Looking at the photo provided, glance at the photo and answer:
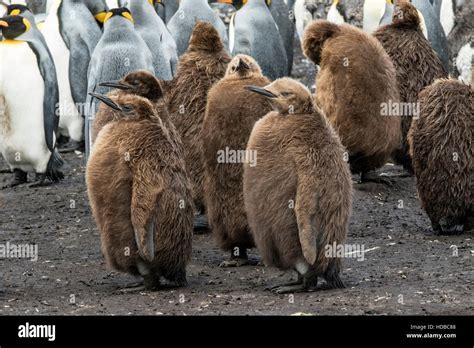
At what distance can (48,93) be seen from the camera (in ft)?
35.5

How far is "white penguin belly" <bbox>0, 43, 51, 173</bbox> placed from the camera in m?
10.6

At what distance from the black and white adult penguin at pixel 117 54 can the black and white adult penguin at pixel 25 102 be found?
3.61 feet

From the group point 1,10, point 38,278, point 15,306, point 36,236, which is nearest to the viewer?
point 15,306

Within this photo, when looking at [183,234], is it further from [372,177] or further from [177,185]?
[372,177]

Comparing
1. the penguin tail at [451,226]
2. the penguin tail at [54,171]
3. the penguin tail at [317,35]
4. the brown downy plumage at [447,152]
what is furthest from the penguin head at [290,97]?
the penguin tail at [54,171]

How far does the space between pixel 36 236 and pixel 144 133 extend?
2178 mm

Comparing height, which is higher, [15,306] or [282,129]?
[282,129]

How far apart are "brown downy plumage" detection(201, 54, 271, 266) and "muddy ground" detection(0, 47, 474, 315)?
0.27 metres

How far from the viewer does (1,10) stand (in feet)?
46.2

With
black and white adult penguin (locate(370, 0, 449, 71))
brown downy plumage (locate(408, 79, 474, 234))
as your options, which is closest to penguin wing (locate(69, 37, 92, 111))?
black and white adult penguin (locate(370, 0, 449, 71))

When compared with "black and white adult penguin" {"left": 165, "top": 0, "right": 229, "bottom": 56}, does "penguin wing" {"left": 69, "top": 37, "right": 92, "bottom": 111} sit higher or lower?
lower

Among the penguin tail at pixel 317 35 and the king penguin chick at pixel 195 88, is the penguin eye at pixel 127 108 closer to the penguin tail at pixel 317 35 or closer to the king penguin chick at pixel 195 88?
the king penguin chick at pixel 195 88

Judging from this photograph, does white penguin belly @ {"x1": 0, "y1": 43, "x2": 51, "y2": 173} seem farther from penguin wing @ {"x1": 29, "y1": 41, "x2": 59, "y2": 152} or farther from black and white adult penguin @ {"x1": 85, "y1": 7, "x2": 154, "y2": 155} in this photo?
black and white adult penguin @ {"x1": 85, "y1": 7, "x2": 154, "y2": 155}
